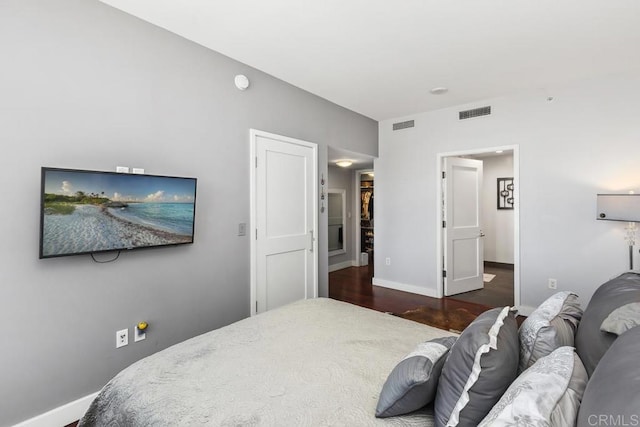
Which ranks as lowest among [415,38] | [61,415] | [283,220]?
[61,415]

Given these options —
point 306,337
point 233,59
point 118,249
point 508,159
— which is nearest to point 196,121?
point 233,59

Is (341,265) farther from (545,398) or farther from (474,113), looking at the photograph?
(545,398)

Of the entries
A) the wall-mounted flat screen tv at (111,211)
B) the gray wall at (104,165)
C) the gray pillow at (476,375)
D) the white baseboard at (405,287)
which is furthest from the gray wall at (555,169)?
the wall-mounted flat screen tv at (111,211)

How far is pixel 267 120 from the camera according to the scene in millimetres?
3373

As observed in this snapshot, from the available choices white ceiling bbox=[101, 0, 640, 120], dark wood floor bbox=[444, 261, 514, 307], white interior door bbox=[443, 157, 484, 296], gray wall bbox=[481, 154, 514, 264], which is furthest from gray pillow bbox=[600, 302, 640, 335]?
gray wall bbox=[481, 154, 514, 264]

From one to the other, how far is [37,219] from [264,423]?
6.25 ft

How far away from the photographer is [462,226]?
4.90 metres

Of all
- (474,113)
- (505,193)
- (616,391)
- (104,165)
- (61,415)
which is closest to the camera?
(616,391)

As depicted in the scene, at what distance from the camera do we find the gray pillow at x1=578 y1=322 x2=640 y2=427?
614 millimetres

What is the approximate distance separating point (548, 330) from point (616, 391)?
0.55 metres

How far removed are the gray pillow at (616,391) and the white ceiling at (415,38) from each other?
2325 mm

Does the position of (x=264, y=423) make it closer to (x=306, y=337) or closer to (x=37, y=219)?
(x=306, y=337)

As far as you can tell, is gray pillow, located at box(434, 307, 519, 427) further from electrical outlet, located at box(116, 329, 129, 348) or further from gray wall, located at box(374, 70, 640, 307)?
gray wall, located at box(374, 70, 640, 307)

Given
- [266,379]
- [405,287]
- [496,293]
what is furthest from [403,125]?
[266,379]
